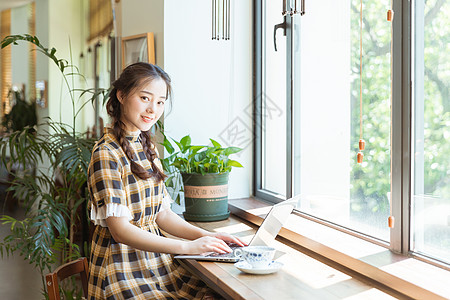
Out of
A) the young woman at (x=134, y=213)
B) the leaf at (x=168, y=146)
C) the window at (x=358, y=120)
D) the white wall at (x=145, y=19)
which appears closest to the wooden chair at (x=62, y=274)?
the young woman at (x=134, y=213)

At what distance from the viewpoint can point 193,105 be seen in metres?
2.86

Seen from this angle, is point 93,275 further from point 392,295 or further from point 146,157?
point 392,295

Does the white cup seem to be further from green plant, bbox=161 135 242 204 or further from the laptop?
green plant, bbox=161 135 242 204

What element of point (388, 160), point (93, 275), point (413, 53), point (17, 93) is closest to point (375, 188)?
point (388, 160)

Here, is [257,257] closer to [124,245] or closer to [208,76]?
[124,245]

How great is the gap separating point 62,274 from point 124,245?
0.76ft

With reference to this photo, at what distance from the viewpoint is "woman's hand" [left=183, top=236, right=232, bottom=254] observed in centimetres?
181

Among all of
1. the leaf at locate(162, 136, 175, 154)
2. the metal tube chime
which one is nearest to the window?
the metal tube chime

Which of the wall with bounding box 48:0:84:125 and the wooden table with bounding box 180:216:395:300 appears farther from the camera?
the wall with bounding box 48:0:84:125

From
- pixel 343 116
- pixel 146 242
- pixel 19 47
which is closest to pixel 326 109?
pixel 343 116

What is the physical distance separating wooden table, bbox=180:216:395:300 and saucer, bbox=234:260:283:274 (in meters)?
0.02

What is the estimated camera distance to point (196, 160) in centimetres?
260

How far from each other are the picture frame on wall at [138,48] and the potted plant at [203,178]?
560 mm

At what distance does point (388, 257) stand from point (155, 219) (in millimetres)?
873
